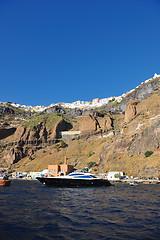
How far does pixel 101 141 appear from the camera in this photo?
12281cm

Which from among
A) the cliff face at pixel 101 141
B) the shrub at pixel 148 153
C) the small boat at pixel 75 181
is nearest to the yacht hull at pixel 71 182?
the small boat at pixel 75 181

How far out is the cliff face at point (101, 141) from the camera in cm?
7894

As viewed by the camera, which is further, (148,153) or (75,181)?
(148,153)

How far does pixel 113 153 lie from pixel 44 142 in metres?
73.5

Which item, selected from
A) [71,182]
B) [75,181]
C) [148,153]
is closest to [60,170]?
[148,153]

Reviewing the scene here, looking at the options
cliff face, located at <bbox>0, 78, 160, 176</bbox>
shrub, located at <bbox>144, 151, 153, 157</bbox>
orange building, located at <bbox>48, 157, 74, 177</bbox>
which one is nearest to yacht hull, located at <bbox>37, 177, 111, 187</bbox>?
cliff face, located at <bbox>0, 78, 160, 176</bbox>

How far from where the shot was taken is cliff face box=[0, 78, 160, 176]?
7894cm

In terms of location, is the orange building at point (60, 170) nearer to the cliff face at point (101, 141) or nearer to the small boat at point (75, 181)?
the cliff face at point (101, 141)

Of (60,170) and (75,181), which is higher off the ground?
(75,181)

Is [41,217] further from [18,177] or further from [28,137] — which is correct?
[28,137]

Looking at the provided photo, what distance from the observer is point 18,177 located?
349 ft

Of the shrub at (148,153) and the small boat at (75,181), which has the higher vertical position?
the shrub at (148,153)

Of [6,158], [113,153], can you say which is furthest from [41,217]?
[6,158]

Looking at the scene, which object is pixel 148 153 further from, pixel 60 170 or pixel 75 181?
pixel 60 170
